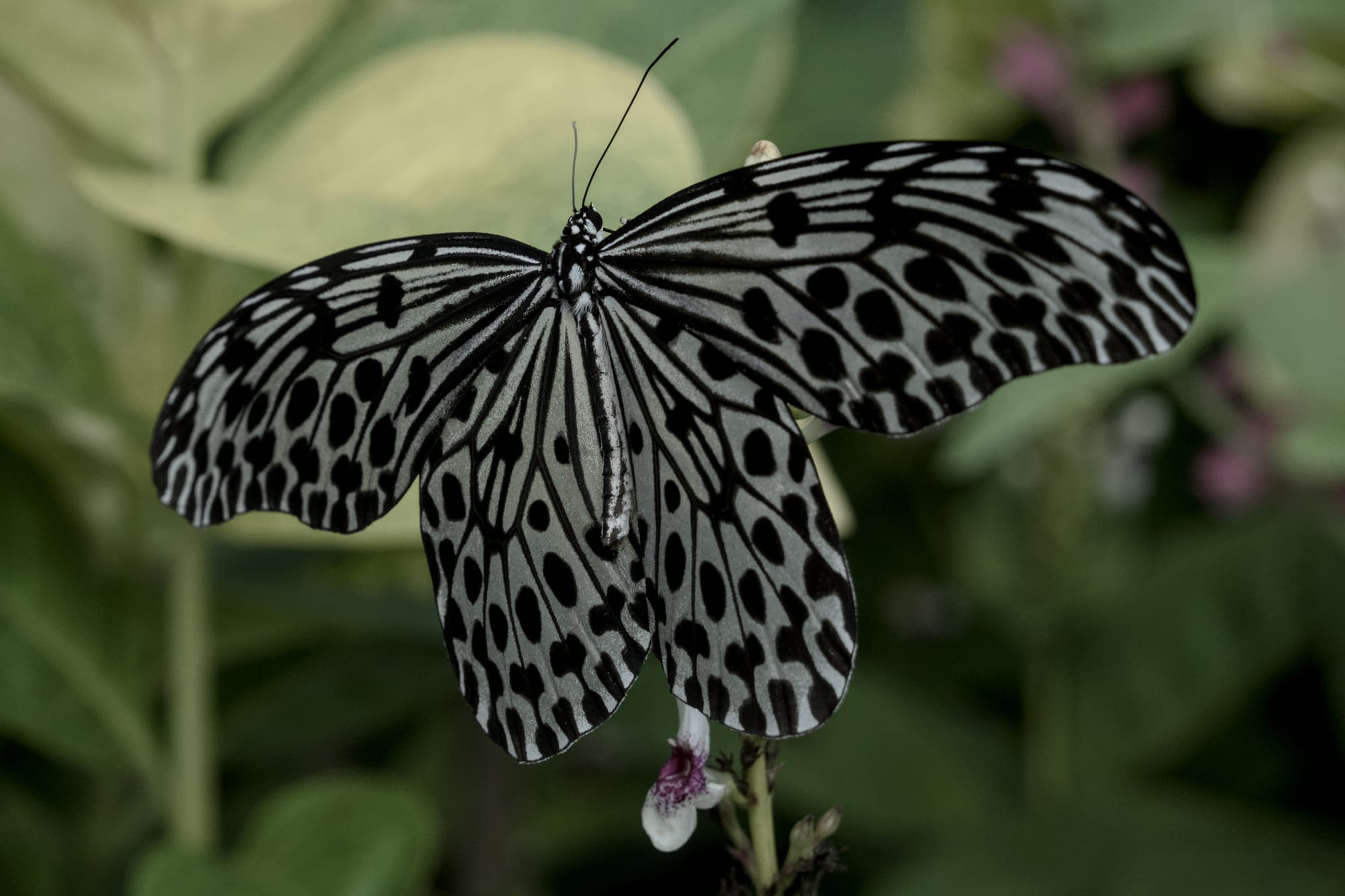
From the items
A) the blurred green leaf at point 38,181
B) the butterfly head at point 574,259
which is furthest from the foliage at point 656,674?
the butterfly head at point 574,259

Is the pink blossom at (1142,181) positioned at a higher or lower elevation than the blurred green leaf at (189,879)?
higher

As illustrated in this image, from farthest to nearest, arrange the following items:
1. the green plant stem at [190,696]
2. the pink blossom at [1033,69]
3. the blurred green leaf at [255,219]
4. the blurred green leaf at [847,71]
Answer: the pink blossom at [1033,69], the blurred green leaf at [847,71], the green plant stem at [190,696], the blurred green leaf at [255,219]

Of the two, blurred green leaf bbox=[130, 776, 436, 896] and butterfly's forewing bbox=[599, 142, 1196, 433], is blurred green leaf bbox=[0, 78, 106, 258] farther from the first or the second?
butterfly's forewing bbox=[599, 142, 1196, 433]

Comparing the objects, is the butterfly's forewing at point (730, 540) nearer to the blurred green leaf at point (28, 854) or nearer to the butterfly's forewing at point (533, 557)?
the butterfly's forewing at point (533, 557)

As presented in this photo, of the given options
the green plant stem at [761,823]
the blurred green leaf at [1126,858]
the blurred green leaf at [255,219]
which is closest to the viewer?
the green plant stem at [761,823]

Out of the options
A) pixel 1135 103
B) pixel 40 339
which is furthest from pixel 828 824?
pixel 1135 103

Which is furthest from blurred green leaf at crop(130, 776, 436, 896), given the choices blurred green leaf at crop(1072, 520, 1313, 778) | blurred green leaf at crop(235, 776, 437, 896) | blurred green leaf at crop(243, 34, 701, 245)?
blurred green leaf at crop(1072, 520, 1313, 778)

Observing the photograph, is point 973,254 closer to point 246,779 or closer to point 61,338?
point 61,338

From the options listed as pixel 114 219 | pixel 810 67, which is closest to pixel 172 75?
pixel 114 219
